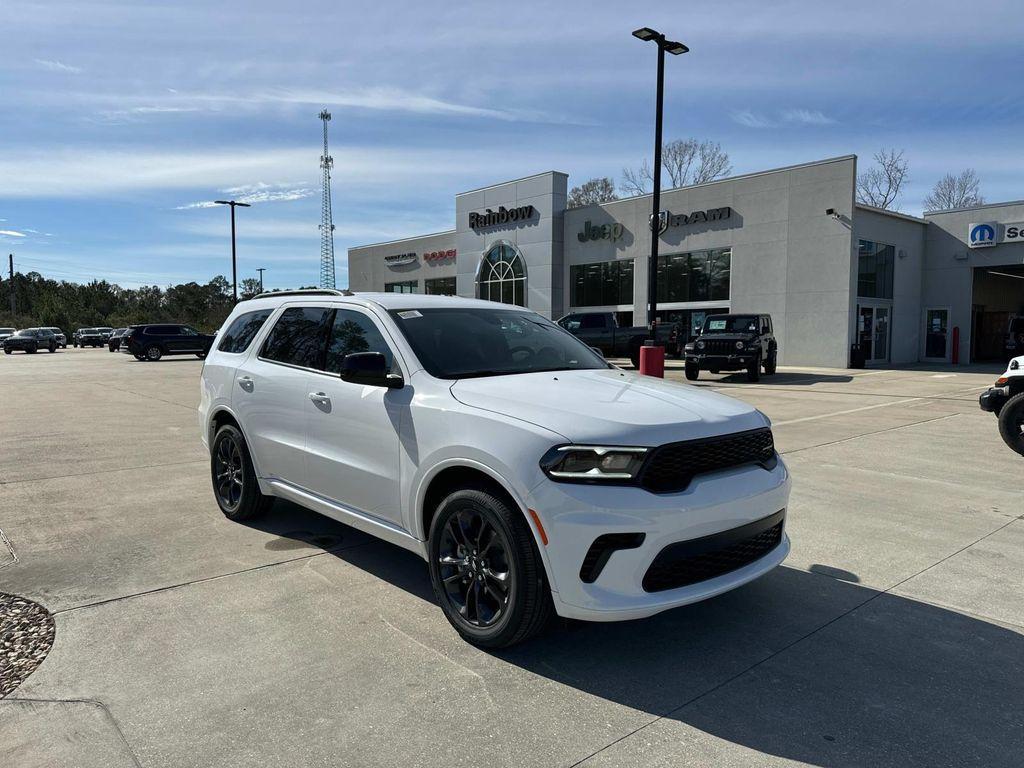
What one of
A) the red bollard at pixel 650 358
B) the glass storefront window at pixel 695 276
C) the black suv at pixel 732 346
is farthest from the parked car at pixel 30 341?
the red bollard at pixel 650 358

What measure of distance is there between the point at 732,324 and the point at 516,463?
18.9 meters

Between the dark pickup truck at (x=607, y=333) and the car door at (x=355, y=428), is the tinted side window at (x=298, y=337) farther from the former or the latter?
the dark pickup truck at (x=607, y=333)

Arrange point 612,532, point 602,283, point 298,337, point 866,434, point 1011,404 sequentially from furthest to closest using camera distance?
point 602,283, point 866,434, point 1011,404, point 298,337, point 612,532

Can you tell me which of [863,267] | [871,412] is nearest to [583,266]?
[863,267]

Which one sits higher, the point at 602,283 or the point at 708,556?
the point at 602,283

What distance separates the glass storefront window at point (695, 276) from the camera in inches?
1134

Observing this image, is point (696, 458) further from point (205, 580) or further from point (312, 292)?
point (312, 292)

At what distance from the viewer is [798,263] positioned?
86.9 ft

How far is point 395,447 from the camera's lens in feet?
12.9

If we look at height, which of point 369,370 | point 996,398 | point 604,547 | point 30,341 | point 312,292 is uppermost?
point 312,292

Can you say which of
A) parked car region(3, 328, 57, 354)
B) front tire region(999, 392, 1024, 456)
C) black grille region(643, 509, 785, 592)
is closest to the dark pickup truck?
front tire region(999, 392, 1024, 456)

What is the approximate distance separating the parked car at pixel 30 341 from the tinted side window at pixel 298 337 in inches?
2051

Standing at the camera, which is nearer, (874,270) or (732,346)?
(732,346)

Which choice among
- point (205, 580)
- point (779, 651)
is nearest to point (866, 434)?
point (779, 651)
